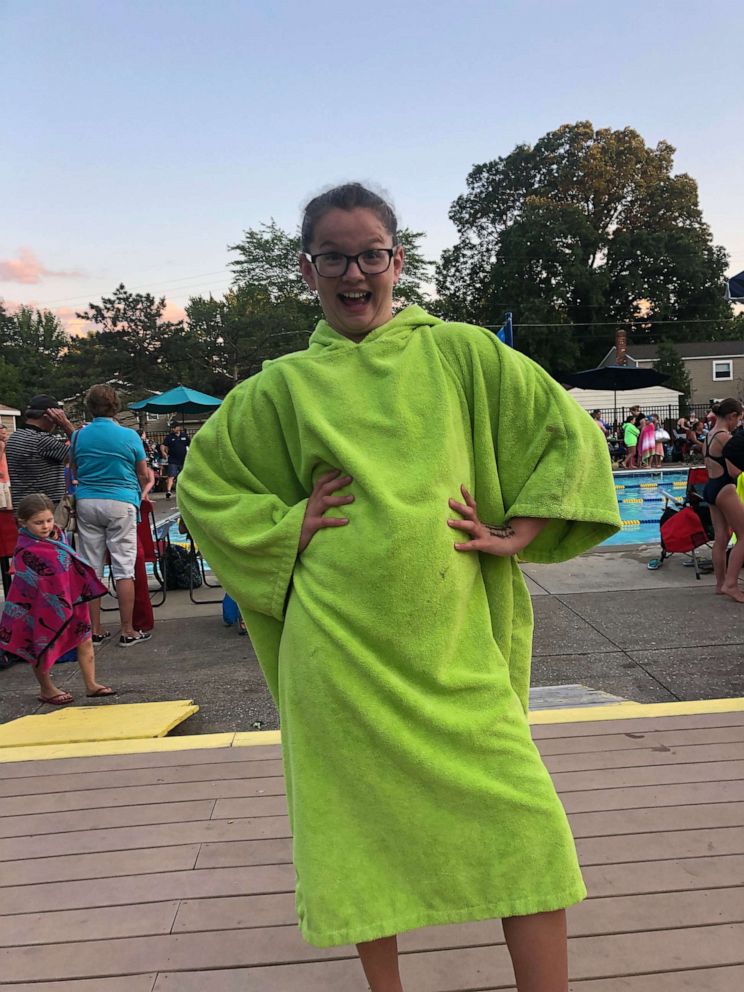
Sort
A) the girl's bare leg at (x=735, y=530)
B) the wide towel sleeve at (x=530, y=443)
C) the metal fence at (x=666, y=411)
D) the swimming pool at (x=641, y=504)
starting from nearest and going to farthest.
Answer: the wide towel sleeve at (x=530, y=443)
the girl's bare leg at (x=735, y=530)
the swimming pool at (x=641, y=504)
the metal fence at (x=666, y=411)

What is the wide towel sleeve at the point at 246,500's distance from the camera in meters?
1.34

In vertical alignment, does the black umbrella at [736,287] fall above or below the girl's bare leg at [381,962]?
above

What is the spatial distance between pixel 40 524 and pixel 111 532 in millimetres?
1009

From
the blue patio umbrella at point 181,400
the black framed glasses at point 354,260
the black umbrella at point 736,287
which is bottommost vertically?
the black framed glasses at point 354,260

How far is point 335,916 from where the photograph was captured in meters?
1.23

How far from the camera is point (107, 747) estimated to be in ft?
9.39

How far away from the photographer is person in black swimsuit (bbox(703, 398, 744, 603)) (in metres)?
5.71

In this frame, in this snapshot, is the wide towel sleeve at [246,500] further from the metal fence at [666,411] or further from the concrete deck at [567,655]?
the metal fence at [666,411]

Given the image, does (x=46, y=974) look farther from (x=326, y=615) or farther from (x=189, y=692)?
(x=189, y=692)

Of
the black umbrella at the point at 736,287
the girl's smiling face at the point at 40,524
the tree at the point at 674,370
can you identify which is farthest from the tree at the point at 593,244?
the girl's smiling face at the point at 40,524

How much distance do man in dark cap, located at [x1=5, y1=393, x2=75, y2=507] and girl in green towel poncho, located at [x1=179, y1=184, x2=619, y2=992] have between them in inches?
167

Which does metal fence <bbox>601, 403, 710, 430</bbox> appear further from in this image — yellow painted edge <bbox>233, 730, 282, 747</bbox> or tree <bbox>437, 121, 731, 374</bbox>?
yellow painted edge <bbox>233, 730, 282, 747</bbox>

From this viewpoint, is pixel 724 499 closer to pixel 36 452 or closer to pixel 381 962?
pixel 36 452

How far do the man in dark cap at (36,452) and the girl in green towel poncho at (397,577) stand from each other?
423 centimetres
